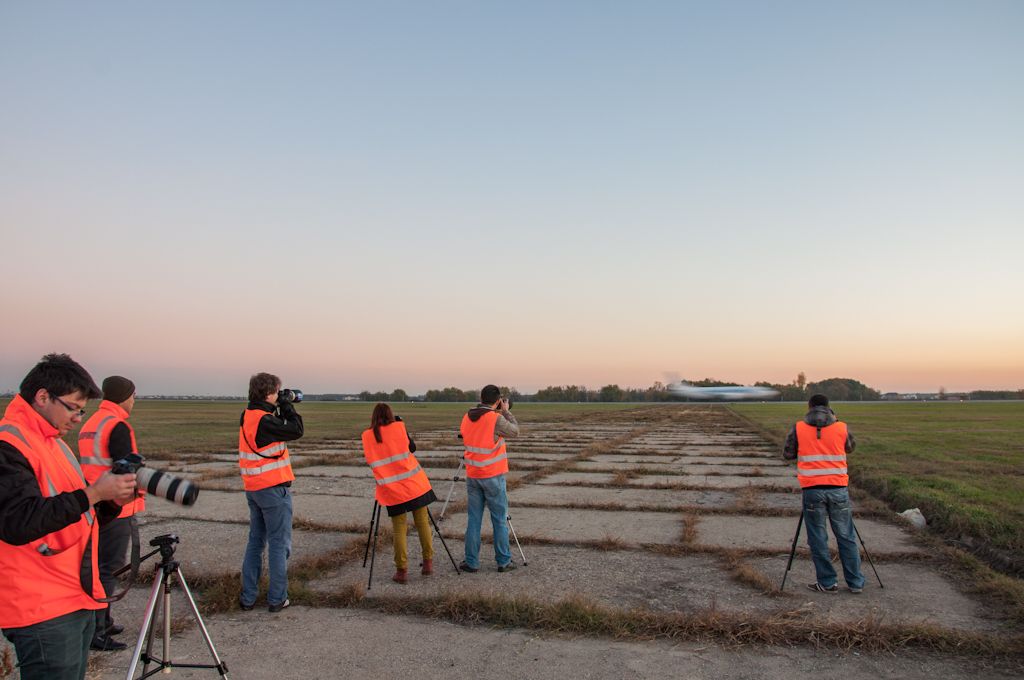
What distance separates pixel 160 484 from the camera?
11.2ft

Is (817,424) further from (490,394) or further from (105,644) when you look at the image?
(105,644)

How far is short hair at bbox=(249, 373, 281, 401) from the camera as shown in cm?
639

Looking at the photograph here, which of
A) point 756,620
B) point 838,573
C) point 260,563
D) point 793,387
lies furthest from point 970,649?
point 793,387

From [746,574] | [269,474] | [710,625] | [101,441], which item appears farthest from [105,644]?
[746,574]

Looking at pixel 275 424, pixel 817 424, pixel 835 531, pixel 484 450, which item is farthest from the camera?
pixel 484 450

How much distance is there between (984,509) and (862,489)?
379 cm

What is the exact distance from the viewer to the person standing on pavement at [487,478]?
316 inches

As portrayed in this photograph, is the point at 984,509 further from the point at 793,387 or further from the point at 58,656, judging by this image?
the point at 793,387

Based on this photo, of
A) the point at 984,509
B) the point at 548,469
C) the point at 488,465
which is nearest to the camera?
the point at 488,465

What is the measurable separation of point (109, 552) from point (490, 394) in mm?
4329

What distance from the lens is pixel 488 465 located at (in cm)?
809

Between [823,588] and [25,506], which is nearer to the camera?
[25,506]

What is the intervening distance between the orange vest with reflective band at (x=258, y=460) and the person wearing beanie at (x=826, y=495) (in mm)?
5650

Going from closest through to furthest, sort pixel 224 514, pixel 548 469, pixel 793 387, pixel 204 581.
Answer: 1. pixel 204 581
2. pixel 224 514
3. pixel 548 469
4. pixel 793 387
